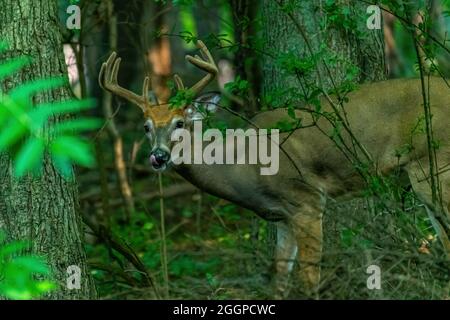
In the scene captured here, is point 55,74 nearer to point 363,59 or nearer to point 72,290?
point 72,290

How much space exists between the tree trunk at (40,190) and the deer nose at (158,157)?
1717 mm

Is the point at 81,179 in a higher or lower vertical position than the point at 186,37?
lower

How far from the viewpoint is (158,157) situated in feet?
26.2

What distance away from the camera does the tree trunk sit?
239 inches

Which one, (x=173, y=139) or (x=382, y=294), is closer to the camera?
(x=382, y=294)

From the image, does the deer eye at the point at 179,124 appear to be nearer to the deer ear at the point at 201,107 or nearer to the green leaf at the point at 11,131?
the deer ear at the point at 201,107

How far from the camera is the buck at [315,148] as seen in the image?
26.0 ft

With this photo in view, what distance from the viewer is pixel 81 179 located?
45.4ft

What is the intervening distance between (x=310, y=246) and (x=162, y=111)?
2.31m

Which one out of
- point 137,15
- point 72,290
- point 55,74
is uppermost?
point 137,15
